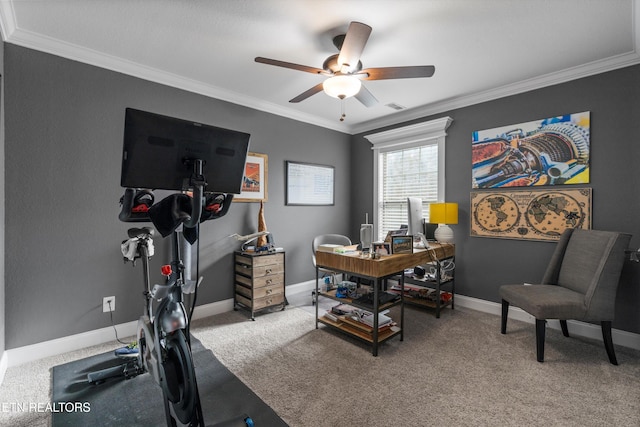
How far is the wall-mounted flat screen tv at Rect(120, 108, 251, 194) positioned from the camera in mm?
1188

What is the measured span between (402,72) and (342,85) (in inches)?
17.1

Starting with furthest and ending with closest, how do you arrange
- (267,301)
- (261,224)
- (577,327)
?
(261,224) → (267,301) → (577,327)

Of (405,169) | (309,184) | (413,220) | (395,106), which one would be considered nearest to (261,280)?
(309,184)

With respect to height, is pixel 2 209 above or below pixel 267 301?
above

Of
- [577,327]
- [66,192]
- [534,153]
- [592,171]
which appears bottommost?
[577,327]

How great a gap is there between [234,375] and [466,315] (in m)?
2.51

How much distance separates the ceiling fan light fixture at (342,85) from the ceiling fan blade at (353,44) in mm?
66

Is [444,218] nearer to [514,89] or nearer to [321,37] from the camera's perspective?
[514,89]

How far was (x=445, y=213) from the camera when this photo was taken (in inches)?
130

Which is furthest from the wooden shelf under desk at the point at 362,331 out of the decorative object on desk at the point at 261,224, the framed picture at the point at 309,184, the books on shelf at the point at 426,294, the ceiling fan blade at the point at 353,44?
the ceiling fan blade at the point at 353,44

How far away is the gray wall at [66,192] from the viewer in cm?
222

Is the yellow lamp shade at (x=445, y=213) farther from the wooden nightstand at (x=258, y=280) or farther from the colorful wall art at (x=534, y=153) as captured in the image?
the wooden nightstand at (x=258, y=280)

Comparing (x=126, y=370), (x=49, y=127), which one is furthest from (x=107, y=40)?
(x=126, y=370)

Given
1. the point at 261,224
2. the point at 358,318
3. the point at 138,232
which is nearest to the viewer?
the point at 138,232
